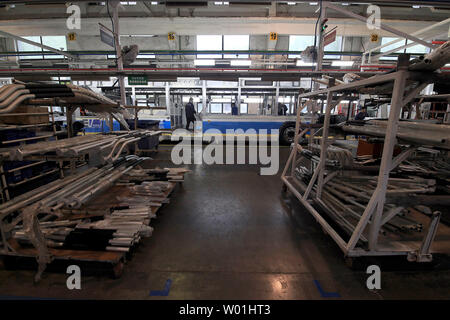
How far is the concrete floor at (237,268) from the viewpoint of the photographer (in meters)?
1.96

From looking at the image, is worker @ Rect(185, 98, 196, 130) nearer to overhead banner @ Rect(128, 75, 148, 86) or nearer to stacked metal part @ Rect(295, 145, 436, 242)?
overhead banner @ Rect(128, 75, 148, 86)

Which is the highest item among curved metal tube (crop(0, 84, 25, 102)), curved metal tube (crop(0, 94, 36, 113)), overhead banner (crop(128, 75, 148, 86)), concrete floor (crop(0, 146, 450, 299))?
overhead banner (crop(128, 75, 148, 86))

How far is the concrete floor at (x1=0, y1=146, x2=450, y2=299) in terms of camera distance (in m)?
1.96

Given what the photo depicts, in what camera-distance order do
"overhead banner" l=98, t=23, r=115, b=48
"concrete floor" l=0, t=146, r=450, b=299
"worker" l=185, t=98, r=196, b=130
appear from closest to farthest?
"concrete floor" l=0, t=146, r=450, b=299 < "overhead banner" l=98, t=23, r=115, b=48 < "worker" l=185, t=98, r=196, b=130

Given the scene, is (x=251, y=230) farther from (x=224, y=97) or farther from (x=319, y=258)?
(x=224, y=97)

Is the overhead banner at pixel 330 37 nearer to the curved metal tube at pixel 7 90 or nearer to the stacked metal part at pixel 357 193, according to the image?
the stacked metal part at pixel 357 193

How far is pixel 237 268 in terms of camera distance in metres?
2.28

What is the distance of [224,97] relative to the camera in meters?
12.9

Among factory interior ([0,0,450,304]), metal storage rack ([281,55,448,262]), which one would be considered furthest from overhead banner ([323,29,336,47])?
metal storage rack ([281,55,448,262])

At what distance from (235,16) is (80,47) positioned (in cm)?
1104

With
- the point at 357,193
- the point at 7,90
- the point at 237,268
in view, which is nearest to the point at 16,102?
the point at 7,90
